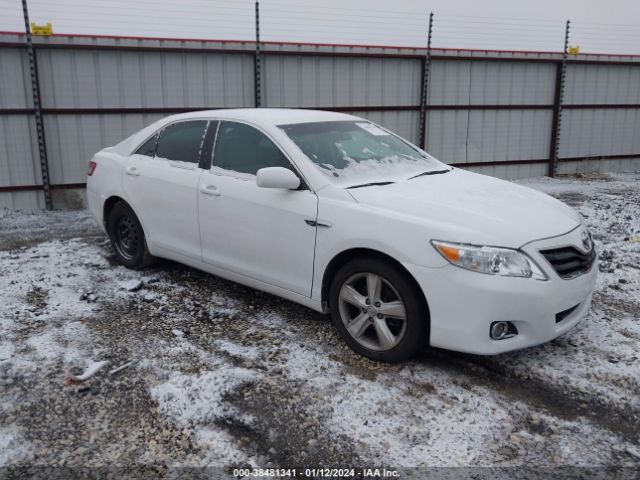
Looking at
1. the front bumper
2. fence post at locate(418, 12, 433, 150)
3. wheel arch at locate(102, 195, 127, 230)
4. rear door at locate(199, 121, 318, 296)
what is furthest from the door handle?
fence post at locate(418, 12, 433, 150)

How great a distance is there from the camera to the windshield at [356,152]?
431cm

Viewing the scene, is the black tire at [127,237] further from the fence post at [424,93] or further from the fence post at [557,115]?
the fence post at [557,115]

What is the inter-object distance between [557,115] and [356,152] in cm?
1054

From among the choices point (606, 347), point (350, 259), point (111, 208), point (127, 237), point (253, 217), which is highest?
point (253, 217)

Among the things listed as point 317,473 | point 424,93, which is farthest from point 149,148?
point 424,93

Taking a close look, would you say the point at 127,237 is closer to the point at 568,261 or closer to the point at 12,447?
the point at 12,447

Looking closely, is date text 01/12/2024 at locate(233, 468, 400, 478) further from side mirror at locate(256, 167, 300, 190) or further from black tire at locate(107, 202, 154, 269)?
black tire at locate(107, 202, 154, 269)

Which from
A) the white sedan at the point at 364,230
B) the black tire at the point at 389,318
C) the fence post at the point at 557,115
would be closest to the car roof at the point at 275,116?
the white sedan at the point at 364,230

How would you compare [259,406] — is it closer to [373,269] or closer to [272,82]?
[373,269]

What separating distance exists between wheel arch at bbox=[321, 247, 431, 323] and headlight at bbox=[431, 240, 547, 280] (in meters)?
0.28

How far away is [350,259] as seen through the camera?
3.93 m

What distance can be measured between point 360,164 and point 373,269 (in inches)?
40.2

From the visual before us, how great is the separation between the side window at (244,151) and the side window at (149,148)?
896 millimetres

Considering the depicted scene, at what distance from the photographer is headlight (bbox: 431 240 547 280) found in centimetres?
342
